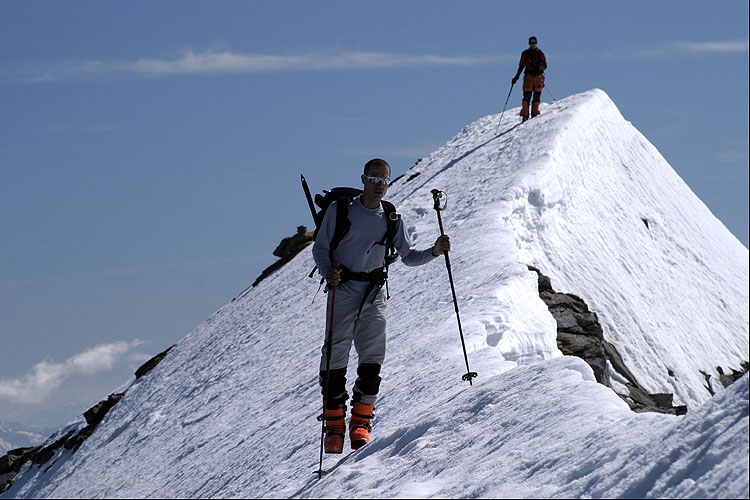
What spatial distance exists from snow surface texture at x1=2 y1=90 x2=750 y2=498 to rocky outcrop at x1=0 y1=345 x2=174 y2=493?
2.14 ft

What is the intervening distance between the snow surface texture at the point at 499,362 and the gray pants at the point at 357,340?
658 mm

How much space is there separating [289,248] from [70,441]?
12.5 m

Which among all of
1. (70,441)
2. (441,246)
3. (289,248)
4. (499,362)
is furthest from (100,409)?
(441,246)

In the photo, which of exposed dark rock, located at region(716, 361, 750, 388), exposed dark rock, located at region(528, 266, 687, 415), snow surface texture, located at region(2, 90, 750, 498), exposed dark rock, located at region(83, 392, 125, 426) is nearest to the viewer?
snow surface texture, located at region(2, 90, 750, 498)

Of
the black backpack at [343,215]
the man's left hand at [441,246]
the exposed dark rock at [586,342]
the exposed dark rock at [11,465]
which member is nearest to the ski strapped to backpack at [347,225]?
the black backpack at [343,215]

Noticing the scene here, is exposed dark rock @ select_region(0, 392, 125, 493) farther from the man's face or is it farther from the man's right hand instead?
the man's face

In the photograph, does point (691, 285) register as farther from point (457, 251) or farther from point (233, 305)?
point (233, 305)

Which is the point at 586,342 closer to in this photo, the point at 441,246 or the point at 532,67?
the point at 441,246

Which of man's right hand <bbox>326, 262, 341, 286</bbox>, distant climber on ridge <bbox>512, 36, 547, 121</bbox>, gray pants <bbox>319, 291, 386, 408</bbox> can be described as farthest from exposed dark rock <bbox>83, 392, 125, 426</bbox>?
man's right hand <bbox>326, 262, 341, 286</bbox>

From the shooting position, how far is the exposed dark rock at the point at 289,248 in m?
32.0

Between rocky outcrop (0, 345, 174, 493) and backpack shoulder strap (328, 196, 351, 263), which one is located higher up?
rocky outcrop (0, 345, 174, 493)

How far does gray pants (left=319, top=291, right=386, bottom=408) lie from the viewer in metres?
7.81

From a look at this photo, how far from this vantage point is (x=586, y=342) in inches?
533

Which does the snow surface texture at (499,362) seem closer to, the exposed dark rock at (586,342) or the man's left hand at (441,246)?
the exposed dark rock at (586,342)
